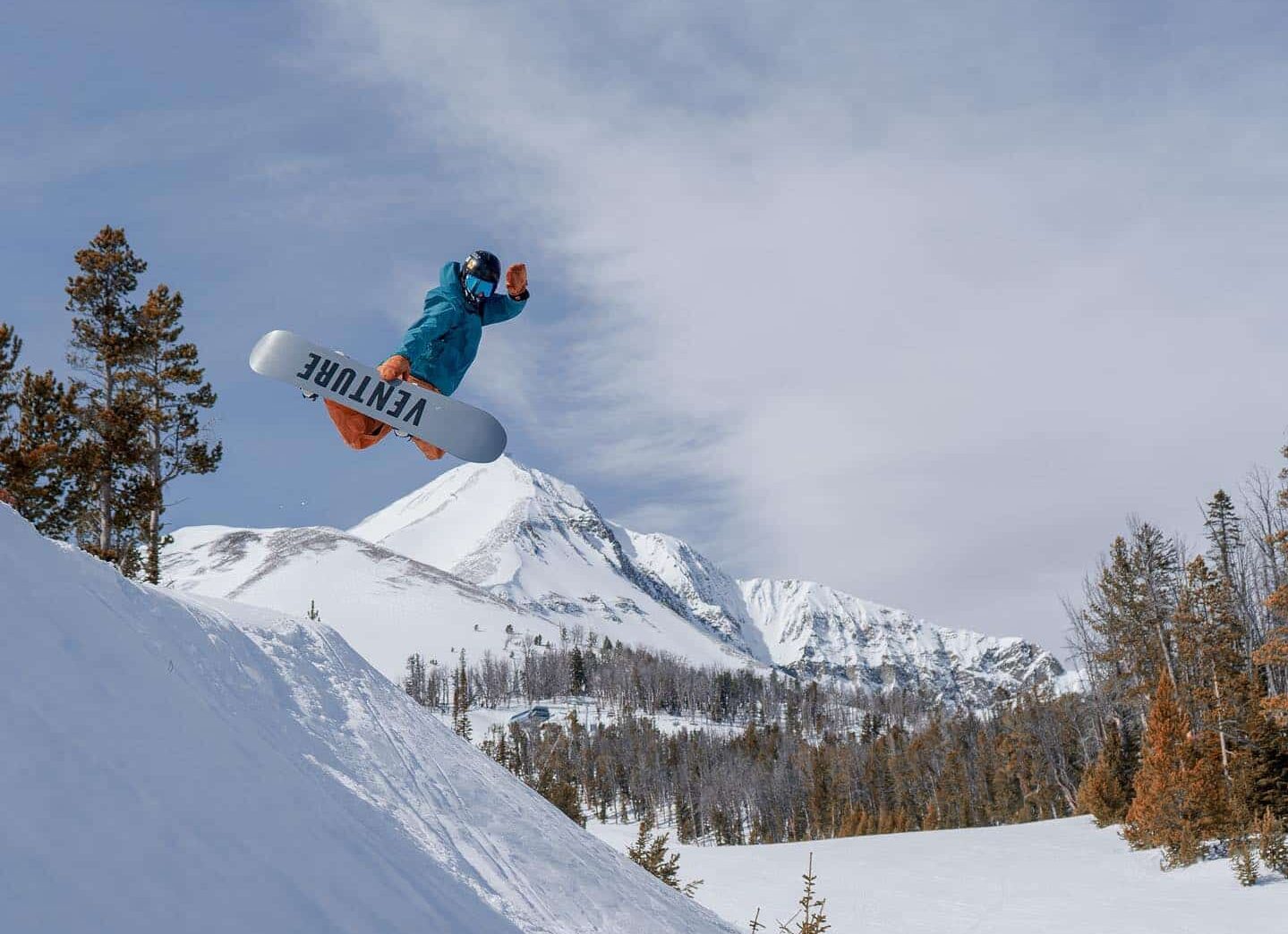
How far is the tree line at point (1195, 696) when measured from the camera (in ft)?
84.7

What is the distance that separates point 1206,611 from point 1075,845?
13.5 meters

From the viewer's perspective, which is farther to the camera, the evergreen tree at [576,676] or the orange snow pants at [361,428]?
the evergreen tree at [576,676]

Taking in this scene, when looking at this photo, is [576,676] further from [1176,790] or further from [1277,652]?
[1277,652]

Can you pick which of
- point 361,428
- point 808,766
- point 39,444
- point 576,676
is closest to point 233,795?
point 361,428

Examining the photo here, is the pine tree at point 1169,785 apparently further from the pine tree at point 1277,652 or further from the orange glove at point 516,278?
the orange glove at point 516,278

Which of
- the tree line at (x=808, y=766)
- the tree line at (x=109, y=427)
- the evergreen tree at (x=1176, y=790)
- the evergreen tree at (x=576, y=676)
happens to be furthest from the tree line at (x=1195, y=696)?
the evergreen tree at (x=576, y=676)

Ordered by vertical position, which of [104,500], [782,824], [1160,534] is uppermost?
[1160,534]

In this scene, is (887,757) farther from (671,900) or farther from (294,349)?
(294,349)

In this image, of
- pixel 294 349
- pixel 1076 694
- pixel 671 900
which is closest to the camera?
pixel 294 349

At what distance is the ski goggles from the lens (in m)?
8.10

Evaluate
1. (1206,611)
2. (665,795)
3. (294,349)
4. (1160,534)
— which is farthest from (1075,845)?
(665,795)

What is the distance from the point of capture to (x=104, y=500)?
2511cm

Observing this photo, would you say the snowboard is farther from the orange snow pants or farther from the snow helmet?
the snow helmet

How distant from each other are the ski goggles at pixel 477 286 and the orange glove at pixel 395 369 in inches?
34.6
